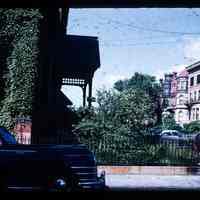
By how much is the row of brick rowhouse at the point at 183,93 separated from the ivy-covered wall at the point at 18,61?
47.8 m

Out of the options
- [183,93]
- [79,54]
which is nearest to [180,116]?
[183,93]

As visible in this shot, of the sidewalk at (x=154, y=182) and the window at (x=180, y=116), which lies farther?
the window at (x=180, y=116)

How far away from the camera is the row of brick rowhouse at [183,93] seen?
2609 inches

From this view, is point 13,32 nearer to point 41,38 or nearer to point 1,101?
point 41,38

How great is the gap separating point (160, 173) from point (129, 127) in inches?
115

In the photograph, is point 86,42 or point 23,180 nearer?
point 23,180

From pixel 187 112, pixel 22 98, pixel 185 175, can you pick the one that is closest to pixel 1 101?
pixel 22 98

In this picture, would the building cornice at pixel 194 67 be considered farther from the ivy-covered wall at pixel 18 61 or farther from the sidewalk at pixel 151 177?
the ivy-covered wall at pixel 18 61

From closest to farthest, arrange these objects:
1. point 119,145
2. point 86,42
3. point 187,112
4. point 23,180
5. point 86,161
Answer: point 23,180 < point 86,161 < point 119,145 < point 86,42 < point 187,112

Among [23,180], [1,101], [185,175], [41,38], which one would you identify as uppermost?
[41,38]

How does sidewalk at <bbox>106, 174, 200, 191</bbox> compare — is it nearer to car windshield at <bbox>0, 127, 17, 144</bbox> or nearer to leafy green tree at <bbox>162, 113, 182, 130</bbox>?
car windshield at <bbox>0, 127, 17, 144</bbox>

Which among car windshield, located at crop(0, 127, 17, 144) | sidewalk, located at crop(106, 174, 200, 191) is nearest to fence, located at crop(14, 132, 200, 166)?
sidewalk, located at crop(106, 174, 200, 191)

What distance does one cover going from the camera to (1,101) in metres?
15.9

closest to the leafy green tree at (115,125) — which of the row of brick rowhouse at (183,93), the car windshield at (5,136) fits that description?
the car windshield at (5,136)
